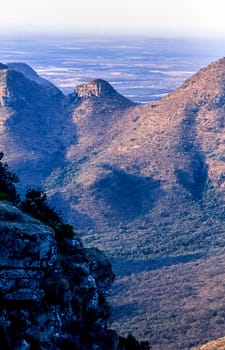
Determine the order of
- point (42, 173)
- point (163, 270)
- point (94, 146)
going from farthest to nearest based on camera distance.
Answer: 1. point (94, 146)
2. point (42, 173)
3. point (163, 270)

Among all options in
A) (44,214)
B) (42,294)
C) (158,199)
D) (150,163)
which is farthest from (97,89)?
(42,294)

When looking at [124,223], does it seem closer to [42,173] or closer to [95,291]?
[42,173]

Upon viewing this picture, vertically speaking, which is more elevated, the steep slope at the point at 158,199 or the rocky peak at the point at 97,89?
the rocky peak at the point at 97,89

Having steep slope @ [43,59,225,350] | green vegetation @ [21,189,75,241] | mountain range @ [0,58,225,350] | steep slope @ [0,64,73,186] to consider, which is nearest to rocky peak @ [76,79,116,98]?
mountain range @ [0,58,225,350]

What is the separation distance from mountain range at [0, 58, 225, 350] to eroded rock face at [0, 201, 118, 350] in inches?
1547

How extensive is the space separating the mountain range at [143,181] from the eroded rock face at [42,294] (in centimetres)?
3930

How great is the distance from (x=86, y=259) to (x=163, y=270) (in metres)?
63.6

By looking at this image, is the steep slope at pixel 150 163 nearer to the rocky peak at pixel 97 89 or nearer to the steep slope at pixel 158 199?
the steep slope at pixel 158 199

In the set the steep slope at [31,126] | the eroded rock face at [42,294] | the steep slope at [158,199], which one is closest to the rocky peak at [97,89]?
the steep slope at [158,199]

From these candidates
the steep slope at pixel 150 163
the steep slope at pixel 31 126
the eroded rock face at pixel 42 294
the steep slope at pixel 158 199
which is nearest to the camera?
the eroded rock face at pixel 42 294

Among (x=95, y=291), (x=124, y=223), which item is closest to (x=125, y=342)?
(x=95, y=291)

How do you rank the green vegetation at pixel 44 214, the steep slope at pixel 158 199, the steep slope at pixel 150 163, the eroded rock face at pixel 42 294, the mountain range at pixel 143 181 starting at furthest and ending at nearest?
the steep slope at pixel 150 163, the mountain range at pixel 143 181, the steep slope at pixel 158 199, the green vegetation at pixel 44 214, the eroded rock face at pixel 42 294

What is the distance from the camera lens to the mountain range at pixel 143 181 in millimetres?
73500

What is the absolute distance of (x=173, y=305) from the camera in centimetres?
7244
